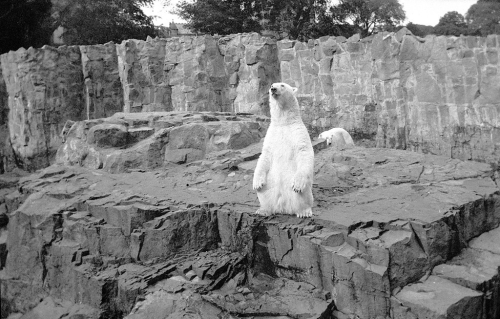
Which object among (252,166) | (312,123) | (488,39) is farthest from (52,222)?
(488,39)

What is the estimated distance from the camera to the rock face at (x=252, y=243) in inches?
183

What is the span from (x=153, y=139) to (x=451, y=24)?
516 inches

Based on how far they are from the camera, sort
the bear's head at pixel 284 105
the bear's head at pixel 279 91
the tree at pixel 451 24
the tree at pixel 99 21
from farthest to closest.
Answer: the tree at pixel 99 21, the tree at pixel 451 24, the bear's head at pixel 284 105, the bear's head at pixel 279 91

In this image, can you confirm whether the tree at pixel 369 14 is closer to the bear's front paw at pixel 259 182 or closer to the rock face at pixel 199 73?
the rock face at pixel 199 73

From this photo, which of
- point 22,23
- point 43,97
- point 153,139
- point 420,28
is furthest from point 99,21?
point 420,28

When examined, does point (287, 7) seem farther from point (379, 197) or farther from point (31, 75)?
point (379, 197)

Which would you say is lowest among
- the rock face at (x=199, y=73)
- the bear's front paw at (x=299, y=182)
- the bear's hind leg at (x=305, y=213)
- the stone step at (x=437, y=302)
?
the stone step at (x=437, y=302)

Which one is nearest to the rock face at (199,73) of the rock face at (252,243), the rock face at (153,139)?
the rock face at (153,139)

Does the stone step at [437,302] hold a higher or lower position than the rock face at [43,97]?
lower

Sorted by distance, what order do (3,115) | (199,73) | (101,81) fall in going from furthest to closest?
(3,115)
(101,81)
(199,73)

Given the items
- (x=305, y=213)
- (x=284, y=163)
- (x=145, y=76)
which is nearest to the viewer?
(x=305, y=213)

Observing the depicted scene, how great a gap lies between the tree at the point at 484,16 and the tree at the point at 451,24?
86cm

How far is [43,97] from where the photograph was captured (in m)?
14.0

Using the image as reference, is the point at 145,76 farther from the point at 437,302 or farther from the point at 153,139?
the point at 437,302
